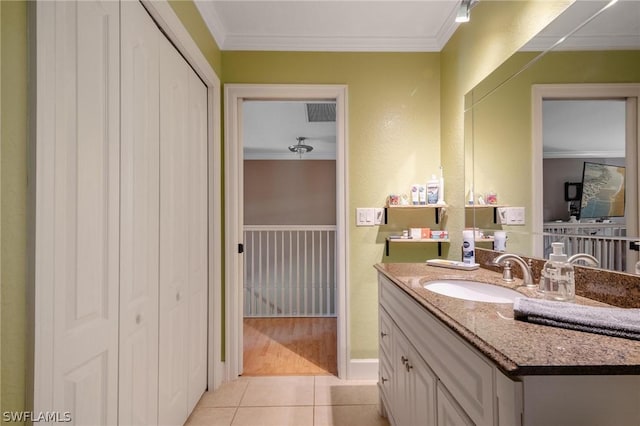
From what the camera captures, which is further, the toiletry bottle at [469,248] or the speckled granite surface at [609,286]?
the toiletry bottle at [469,248]

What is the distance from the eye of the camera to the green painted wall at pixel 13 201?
0.66 metres

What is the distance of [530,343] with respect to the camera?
0.62 m

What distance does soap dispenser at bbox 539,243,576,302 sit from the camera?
947mm

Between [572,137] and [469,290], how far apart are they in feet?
2.35

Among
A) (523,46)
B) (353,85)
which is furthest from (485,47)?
(353,85)

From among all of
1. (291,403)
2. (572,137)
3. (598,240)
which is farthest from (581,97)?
(291,403)

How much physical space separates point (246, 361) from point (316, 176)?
11.4ft

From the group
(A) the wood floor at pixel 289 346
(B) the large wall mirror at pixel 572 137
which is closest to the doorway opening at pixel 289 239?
(A) the wood floor at pixel 289 346

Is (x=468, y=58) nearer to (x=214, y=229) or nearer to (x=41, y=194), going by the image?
(x=214, y=229)

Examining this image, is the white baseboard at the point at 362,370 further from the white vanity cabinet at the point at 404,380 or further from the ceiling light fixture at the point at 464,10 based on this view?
the ceiling light fixture at the point at 464,10

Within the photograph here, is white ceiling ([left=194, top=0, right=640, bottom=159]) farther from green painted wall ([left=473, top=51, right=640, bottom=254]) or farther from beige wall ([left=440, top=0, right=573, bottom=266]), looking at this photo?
green painted wall ([left=473, top=51, right=640, bottom=254])

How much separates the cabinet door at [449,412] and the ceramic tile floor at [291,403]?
94 cm

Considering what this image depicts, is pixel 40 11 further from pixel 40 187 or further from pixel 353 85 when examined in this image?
pixel 353 85

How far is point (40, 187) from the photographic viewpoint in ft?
2.36
